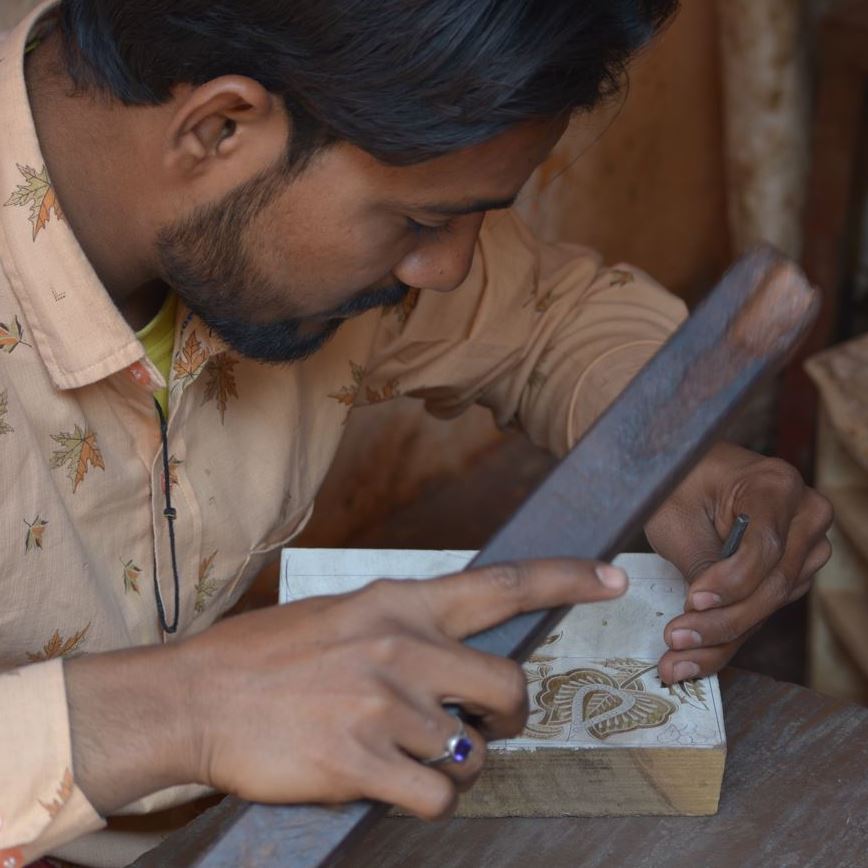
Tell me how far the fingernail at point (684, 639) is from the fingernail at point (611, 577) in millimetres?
309

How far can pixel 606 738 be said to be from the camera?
3.87 ft

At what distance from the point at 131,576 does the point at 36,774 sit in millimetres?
452

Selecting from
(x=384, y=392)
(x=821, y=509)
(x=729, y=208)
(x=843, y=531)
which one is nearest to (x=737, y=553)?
(x=821, y=509)

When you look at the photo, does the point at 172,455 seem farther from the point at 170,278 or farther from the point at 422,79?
the point at 422,79

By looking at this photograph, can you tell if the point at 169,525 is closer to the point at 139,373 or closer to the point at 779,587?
the point at 139,373

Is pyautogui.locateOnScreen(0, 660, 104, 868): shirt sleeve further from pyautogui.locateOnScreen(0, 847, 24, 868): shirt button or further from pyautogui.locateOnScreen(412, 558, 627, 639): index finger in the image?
pyautogui.locateOnScreen(412, 558, 627, 639): index finger

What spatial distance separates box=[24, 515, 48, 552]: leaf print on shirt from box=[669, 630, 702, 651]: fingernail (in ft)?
1.87

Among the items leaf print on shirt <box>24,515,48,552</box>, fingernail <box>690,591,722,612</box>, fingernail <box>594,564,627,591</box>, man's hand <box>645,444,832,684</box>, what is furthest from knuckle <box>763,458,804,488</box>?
leaf print on shirt <box>24,515,48,552</box>

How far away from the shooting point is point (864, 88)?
2.93 meters

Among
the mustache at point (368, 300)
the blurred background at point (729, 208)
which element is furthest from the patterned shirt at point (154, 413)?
the blurred background at point (729, 208)

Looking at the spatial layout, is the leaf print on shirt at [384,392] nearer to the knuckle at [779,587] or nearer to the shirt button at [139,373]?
the shirt button at [139,373]

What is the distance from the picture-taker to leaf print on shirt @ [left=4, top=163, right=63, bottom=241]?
127cm

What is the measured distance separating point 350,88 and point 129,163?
0.26 meters

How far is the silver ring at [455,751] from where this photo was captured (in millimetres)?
930
